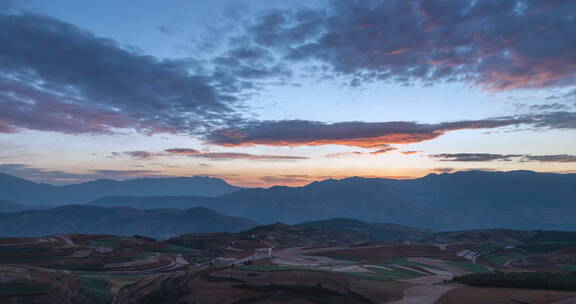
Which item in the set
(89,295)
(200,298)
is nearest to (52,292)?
(89,295)

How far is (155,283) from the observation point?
59.6 metres

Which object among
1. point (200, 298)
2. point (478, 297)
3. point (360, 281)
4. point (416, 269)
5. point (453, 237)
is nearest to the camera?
point (478, 297)

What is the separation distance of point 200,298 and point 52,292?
84.6 feet

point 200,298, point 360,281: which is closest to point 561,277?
point 360,281

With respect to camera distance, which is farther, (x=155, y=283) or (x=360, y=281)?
(x=155, y=283)

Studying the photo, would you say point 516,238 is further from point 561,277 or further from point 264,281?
point 264,281

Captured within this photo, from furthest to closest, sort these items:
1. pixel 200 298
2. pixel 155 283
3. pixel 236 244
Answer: pixel 236 244 → pixel 155 283 → pixel 200 298

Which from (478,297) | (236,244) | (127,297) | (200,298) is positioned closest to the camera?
(478,297)

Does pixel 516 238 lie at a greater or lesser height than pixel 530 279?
lesser

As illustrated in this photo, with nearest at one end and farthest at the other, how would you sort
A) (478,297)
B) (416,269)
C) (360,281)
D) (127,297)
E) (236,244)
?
(478,297)
(360,281)
(127,297)
(416,269)
(236,244)

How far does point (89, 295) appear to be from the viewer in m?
58.5

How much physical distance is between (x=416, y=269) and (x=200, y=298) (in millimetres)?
51314

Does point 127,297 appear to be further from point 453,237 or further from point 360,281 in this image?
point 453,237

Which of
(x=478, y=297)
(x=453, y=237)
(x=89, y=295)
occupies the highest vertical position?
(x=478, y=297)
